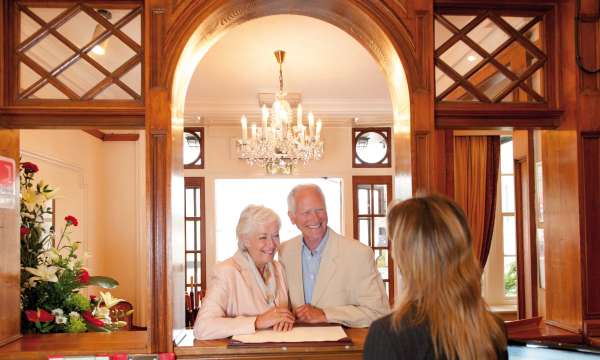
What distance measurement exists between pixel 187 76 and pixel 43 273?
3.84ft

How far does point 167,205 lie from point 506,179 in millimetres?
6644

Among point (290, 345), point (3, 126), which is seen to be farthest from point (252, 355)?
point (3, 126)

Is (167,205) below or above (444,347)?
above

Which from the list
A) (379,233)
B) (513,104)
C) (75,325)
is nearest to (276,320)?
(75,325)

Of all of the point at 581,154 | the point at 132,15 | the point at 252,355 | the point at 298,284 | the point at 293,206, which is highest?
the point at 132,15

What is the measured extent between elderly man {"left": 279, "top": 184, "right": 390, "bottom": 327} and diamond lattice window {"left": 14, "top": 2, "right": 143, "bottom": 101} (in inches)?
36.9

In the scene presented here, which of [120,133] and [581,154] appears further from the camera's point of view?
[120,133]

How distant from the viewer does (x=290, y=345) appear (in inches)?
90.1

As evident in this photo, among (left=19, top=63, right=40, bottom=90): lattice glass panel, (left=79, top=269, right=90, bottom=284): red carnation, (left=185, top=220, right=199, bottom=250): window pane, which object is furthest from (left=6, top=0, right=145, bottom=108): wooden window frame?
(left=185, top=220, right=199, bottom=250): window pane

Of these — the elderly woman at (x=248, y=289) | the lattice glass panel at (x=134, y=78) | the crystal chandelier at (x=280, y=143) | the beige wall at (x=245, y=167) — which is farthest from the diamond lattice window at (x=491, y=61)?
the beige wall at (x=245, y=167)

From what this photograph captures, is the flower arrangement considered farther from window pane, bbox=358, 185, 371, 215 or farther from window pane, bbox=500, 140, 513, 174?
window pane, bbox=500, 140, 513, 174

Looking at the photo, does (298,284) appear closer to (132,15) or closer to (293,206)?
(293,206)

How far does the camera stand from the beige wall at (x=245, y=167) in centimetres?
845

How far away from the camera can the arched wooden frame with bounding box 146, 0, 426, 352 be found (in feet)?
7.83
